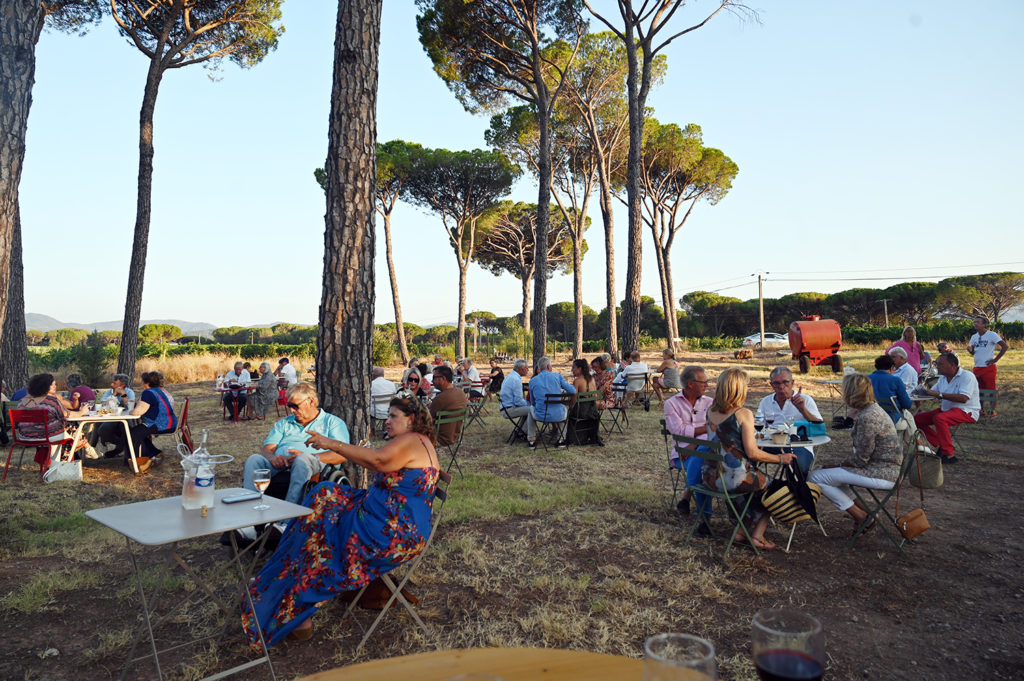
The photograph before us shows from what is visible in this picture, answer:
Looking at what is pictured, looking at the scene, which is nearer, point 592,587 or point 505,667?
point 505,667

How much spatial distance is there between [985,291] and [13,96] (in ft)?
126

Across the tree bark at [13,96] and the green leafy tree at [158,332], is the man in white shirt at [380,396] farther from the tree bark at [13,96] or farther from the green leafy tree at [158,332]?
the green leafy tree at [158,332]

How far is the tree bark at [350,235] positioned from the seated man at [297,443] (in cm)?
39

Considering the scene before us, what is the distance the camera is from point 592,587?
125 inches

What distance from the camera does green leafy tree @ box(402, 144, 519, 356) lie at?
2144cm

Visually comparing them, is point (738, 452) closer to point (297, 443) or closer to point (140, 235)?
point (297, 443)

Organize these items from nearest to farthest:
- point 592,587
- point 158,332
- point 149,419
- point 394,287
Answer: point 592,587
point 149,419
point 394,287
point 158,332

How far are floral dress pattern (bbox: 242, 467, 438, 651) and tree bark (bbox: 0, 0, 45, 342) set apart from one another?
7.82ft

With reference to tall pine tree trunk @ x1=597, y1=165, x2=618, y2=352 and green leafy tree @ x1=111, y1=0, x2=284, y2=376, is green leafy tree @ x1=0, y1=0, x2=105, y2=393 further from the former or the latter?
tall pine tree trunk @ x1=597, y1=165, x2=618, y2=352

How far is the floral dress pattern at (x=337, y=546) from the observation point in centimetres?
253

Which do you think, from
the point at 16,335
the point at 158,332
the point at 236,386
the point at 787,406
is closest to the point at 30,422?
the point at 236,386

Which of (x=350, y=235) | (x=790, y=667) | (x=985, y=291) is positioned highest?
(x=985, y=291)

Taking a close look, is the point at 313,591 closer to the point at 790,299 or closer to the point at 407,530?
the point at 407,530

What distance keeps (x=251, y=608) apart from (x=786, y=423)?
3.61m
